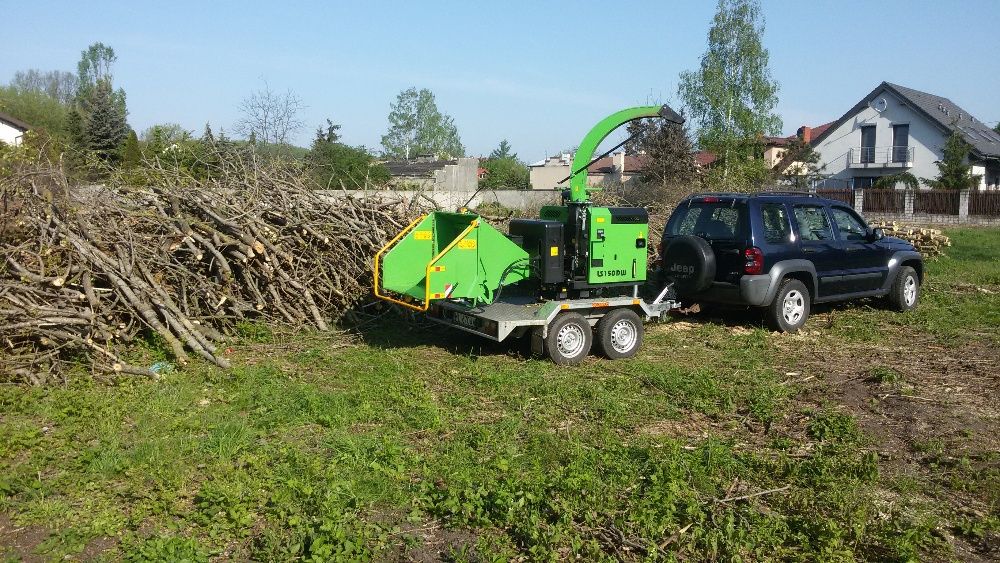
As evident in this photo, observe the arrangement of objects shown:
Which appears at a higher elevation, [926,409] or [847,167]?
[847,167]

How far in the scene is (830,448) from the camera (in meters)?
5.89

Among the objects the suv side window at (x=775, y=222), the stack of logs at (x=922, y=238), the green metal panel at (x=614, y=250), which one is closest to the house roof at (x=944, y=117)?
the stack of logs at (x=922, y=238)

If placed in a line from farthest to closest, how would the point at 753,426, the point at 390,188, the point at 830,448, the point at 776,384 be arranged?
the point at 390,188
the point at 776,384
the point at 753,426
the point at 830,448

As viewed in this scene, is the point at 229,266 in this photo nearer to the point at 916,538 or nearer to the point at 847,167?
the point at 916,538

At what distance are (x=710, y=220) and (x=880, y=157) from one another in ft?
140

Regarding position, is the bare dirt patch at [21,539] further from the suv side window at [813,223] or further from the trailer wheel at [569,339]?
the suv side window at [813,223]

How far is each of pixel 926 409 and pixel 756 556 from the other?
3.53 metres

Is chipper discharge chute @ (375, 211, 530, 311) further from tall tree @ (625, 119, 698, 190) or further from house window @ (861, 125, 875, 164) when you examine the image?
house window @ (861, 125, 875, 164)

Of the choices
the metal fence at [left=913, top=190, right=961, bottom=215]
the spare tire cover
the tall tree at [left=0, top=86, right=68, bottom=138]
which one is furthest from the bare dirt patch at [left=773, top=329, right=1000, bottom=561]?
the tall tree at [left=0, top=86, right=68, bottom=138]

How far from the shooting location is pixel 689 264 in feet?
33.6

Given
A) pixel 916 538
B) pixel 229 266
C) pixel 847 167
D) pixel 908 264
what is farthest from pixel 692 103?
pixel 916 538

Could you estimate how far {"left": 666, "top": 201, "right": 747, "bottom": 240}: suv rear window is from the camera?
405 inches

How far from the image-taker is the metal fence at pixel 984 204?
35.5m

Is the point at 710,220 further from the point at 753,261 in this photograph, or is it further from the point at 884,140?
the point at 884,140
